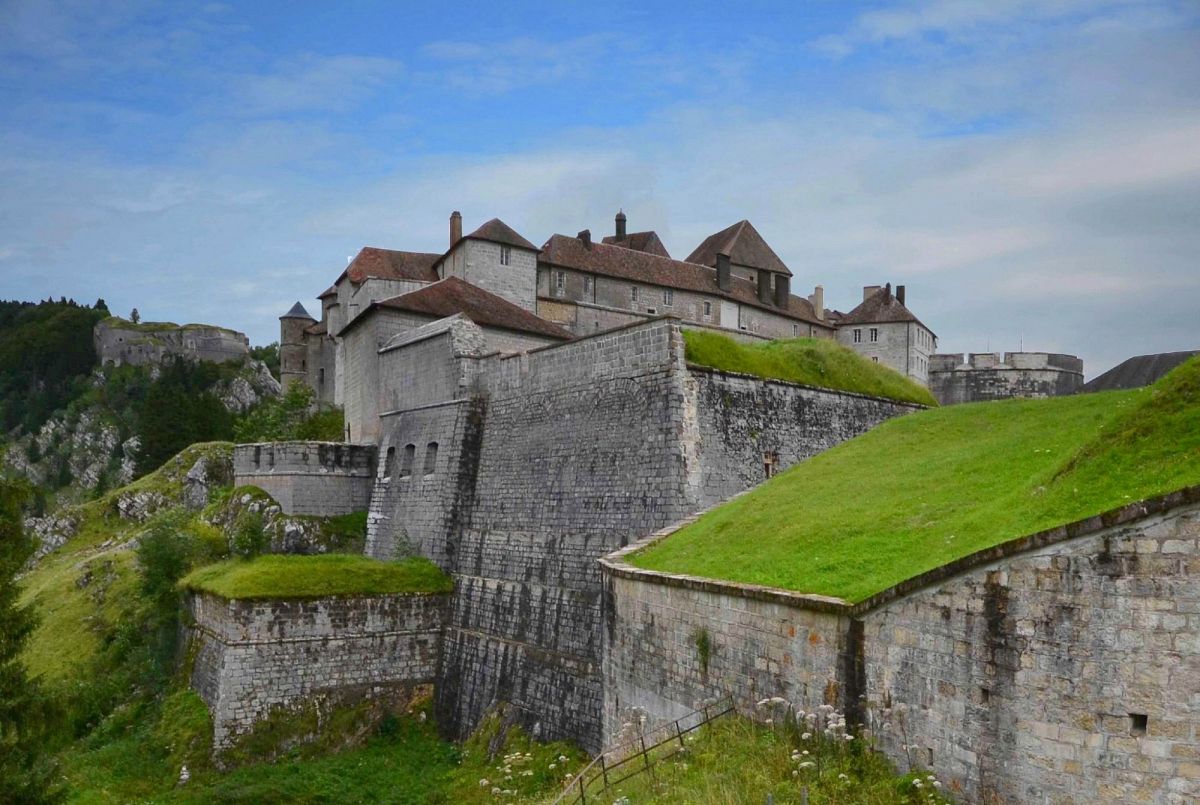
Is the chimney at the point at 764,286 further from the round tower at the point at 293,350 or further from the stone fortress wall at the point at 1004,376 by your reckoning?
the round tower at the point at 293,350

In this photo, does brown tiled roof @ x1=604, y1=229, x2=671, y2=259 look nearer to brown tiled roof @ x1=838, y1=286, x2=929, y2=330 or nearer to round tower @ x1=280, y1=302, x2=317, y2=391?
brown tiled roof @ x1=838, y1=286, x2=929, y2=330

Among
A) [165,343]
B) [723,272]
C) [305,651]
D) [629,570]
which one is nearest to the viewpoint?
[629,570]

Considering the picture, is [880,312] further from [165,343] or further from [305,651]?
[165,343]

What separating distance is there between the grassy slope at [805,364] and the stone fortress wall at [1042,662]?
959 cm

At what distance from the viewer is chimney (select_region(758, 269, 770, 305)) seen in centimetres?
4694

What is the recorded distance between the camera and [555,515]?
20703 mm

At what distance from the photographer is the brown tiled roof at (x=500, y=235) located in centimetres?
3859

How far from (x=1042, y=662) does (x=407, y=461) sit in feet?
68.9

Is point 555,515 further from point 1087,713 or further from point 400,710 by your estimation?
point 1087,713

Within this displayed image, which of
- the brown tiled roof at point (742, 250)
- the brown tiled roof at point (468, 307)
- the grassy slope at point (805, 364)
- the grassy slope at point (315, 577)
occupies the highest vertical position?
the brown tiled roof at point (742, 250)

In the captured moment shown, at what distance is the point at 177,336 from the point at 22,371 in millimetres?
19474

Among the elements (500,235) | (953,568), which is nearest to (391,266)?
(500,235)

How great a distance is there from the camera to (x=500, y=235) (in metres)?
38.9

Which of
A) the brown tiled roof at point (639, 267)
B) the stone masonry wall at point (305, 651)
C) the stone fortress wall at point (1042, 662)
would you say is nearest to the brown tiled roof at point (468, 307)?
the stone masonry wall at point (305, 651)
